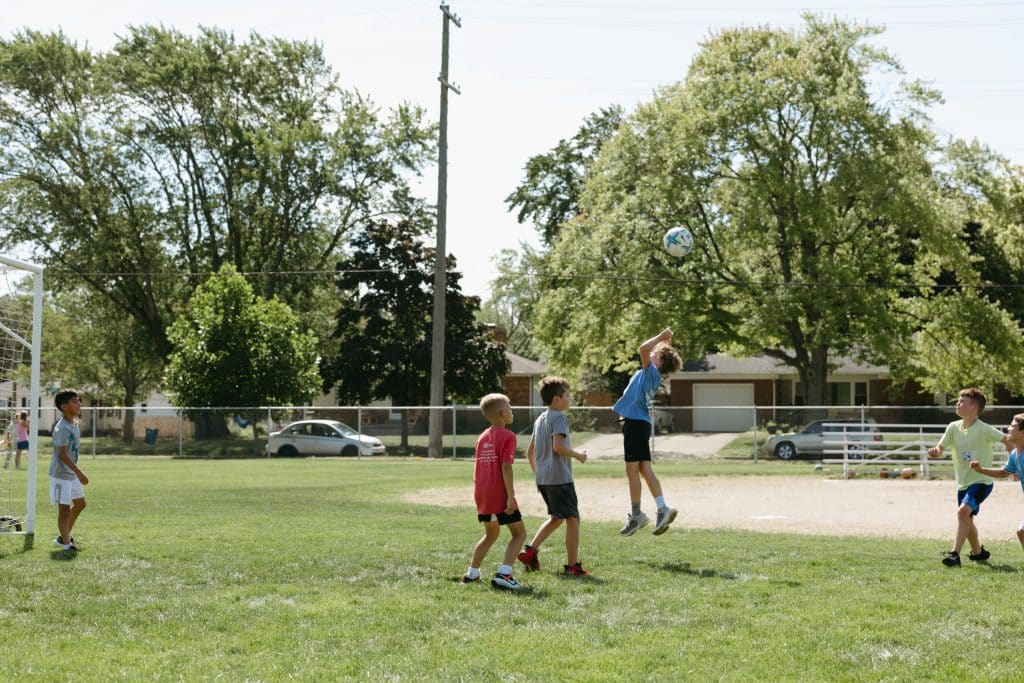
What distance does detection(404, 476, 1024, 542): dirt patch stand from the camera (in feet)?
47.3

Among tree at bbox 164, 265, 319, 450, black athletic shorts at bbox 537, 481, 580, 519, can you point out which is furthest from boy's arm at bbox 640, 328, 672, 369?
tree at bbox 164, 265, 319, 450

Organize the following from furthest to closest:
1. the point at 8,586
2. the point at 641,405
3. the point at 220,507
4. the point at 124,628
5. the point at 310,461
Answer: the point at 310,461 < the point at 220,507 < the point at 641,405 < the point at 8,586 < the point at 124,628

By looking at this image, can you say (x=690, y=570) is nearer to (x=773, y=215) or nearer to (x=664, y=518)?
(x=664, y=518)

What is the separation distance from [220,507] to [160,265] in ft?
126

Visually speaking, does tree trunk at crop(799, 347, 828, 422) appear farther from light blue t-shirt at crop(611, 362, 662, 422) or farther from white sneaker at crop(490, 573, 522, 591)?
white sneaker at crop(490, 573, 522, 591)

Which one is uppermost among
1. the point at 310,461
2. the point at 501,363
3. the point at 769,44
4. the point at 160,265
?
the point at 769,44

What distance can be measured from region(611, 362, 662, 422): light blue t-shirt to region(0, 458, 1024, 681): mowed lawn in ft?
4.54

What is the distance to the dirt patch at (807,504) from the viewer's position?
1441cm

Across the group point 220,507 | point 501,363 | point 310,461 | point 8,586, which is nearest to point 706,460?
point 310,461

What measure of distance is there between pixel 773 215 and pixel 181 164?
→ 27.9m

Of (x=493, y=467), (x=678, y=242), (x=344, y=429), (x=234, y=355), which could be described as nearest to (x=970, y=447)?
(x=493, y=467)

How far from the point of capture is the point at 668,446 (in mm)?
38594

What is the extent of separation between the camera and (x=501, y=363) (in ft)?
162

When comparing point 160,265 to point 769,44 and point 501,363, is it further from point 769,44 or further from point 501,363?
point 769,44
